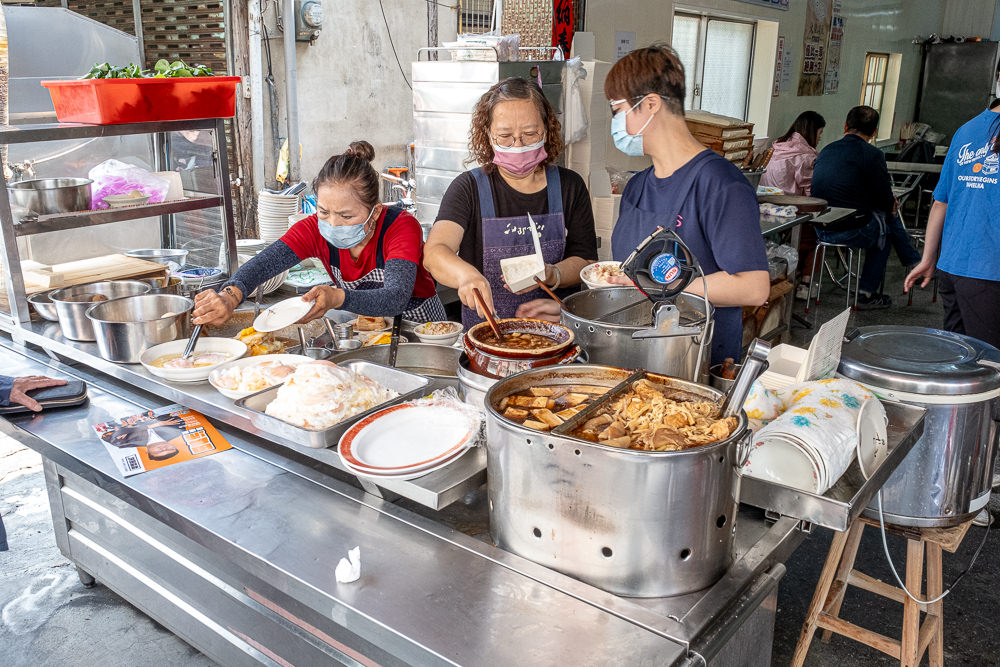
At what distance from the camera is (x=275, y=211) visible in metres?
4.29

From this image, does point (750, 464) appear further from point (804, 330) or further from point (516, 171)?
point (804, 330)

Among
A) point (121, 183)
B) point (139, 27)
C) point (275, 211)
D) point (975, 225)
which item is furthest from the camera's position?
point (139, 27)

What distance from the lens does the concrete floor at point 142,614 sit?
2611 millimetres

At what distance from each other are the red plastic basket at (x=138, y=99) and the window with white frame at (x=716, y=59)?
5.79m

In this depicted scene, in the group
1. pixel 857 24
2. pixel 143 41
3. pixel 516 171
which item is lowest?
pixel 516 171

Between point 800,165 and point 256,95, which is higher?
point 256,95

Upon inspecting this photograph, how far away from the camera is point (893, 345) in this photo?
2158 millimetres

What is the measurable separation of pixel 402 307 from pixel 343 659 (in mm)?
1082

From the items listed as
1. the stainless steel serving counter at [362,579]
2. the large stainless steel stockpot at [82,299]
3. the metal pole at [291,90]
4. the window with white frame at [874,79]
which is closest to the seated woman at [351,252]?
the large stainless steel stockpot at [82,299]

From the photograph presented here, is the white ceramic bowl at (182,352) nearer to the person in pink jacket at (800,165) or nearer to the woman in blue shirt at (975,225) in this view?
the woman in blue shirt at (975,225)

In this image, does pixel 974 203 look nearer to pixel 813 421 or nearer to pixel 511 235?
pixel 511 235

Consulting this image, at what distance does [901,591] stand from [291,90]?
5.28m

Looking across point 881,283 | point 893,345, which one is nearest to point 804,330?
point 881,283

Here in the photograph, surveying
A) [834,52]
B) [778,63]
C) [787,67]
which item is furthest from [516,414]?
[834,52]
